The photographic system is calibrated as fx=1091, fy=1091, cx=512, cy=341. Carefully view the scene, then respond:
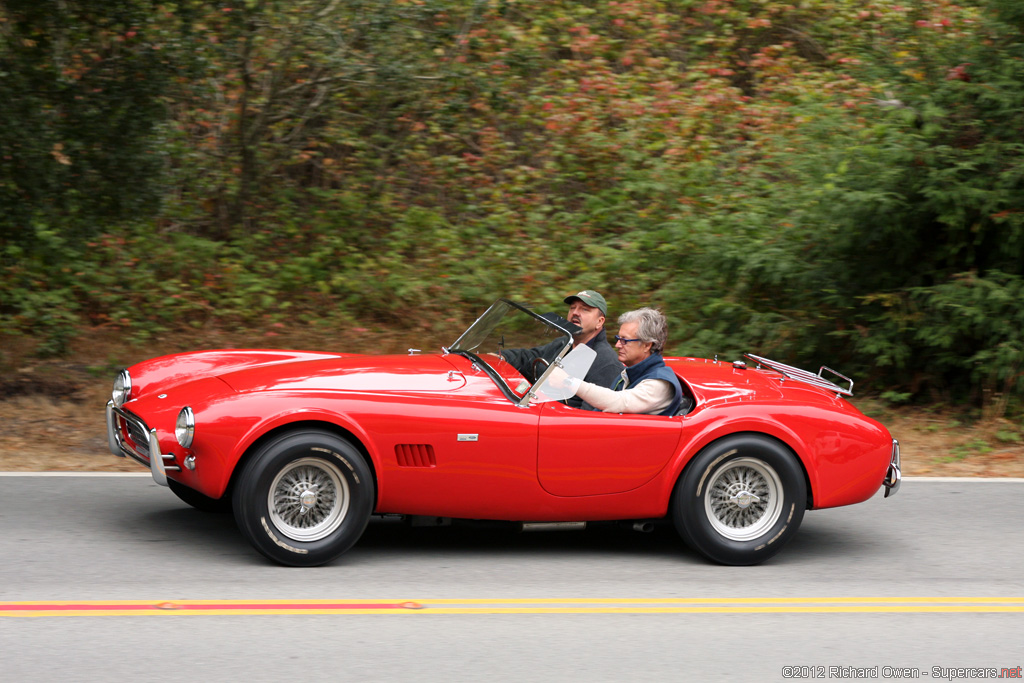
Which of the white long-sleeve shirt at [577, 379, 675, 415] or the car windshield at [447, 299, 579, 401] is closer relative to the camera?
the white long-sleeve shirt at [577, 379, 675, 415]

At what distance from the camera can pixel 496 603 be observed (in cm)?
497

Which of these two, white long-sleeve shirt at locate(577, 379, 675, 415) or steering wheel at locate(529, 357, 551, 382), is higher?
steering wheel at locate(529, 357, 551, 382)

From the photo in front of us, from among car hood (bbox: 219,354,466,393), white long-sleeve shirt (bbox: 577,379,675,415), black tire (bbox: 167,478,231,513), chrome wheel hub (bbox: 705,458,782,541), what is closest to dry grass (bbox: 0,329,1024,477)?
black tire (bbox: 167,478,231,513)

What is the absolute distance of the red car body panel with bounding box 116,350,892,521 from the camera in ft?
Result: 17.4

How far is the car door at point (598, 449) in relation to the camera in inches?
214

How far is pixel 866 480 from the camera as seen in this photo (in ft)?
19.0

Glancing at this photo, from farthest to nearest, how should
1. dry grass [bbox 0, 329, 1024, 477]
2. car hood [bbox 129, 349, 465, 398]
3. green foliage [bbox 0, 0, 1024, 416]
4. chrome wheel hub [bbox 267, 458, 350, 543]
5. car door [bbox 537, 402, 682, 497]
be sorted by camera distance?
green foliage [bbox 0, 0, 1024, 416], dry grass [bbox 0, 329, 1024, 477], car hood [bbox 129, 349, 465, 398], car door [bbox 537, 402, 682, 497], chrome wheel hub [bbox 267, 458, 350, 543]

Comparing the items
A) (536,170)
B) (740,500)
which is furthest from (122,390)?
(536,170)

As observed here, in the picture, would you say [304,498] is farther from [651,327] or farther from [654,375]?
[651,327]

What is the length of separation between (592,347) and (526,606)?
1831 millimetres

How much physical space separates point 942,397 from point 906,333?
71cm

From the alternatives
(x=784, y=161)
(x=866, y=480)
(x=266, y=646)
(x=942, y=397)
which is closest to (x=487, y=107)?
(x=784, y=161)

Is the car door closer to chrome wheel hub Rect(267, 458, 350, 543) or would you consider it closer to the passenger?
the passenger

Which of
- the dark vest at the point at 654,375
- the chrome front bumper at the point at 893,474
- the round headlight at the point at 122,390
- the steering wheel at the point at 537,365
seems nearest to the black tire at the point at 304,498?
the steering wheel at the point at 537,365
